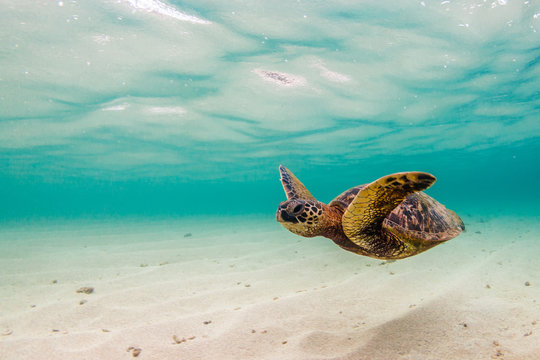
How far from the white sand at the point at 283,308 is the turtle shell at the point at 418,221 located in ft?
3.29

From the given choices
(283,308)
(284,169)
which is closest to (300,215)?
(284,169)

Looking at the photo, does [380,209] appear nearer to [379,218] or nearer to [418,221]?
[379,218]

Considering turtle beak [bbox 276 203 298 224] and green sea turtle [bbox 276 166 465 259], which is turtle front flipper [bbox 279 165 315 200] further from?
turtle beak [bbox 276 203 298 224]

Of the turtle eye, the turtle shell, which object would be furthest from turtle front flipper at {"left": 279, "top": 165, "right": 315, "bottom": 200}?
the turtle eye

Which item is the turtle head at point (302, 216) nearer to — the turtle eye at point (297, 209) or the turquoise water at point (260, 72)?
the turtle eye at point (297, 209)

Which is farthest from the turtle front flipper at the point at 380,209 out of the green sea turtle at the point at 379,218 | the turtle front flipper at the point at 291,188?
the turtle front flipper at the point at 291,188

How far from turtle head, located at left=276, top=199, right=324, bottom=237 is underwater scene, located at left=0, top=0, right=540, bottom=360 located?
0.02 meters

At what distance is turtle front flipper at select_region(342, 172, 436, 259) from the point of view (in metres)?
1.88

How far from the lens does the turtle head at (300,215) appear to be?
95.5 inches

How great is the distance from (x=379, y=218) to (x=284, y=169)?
171 centimetres

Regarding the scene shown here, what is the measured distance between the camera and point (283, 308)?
11.9 feet

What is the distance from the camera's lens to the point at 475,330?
288cm

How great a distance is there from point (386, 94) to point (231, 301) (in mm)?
12835

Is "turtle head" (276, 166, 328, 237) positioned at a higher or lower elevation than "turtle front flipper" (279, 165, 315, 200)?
lower
